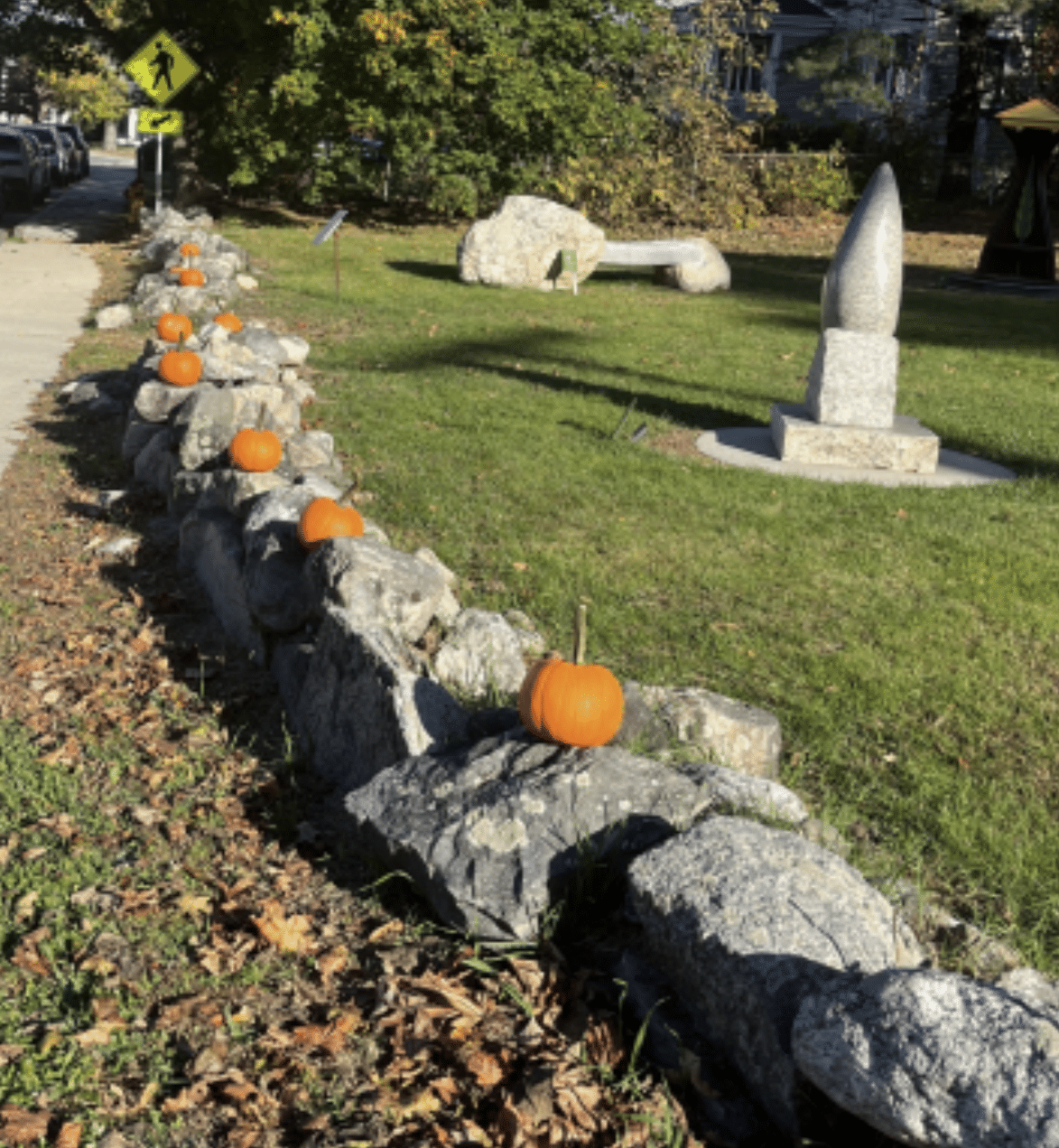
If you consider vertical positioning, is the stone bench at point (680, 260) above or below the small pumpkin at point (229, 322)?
above

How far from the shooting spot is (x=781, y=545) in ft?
22.0

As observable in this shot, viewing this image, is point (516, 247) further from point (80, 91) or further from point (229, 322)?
point (80, 91)

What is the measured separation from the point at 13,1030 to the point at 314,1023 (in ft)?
2.38

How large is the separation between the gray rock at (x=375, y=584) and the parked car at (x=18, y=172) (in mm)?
25653

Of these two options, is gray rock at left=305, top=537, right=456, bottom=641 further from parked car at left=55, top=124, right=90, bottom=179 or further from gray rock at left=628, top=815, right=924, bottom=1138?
parked car at left=55, top=124, right=90, bottom=179

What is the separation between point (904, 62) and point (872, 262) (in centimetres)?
2408

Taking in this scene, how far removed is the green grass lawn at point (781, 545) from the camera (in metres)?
4.24

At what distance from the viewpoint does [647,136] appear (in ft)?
83.8

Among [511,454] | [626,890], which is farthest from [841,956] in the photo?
[511,454]

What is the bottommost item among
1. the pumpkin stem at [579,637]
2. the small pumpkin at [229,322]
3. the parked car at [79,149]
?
the pumpkin stem at [579,637]

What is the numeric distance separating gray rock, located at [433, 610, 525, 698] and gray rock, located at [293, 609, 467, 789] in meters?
0.27

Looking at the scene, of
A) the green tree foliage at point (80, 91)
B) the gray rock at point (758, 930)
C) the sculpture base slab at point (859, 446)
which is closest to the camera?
the gray rock at point (758, 930)

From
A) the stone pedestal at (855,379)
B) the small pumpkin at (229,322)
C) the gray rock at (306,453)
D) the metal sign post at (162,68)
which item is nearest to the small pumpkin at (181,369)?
the gray rock at (306,453)

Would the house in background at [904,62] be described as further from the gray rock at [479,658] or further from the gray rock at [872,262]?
the gray rock at [479,658]
